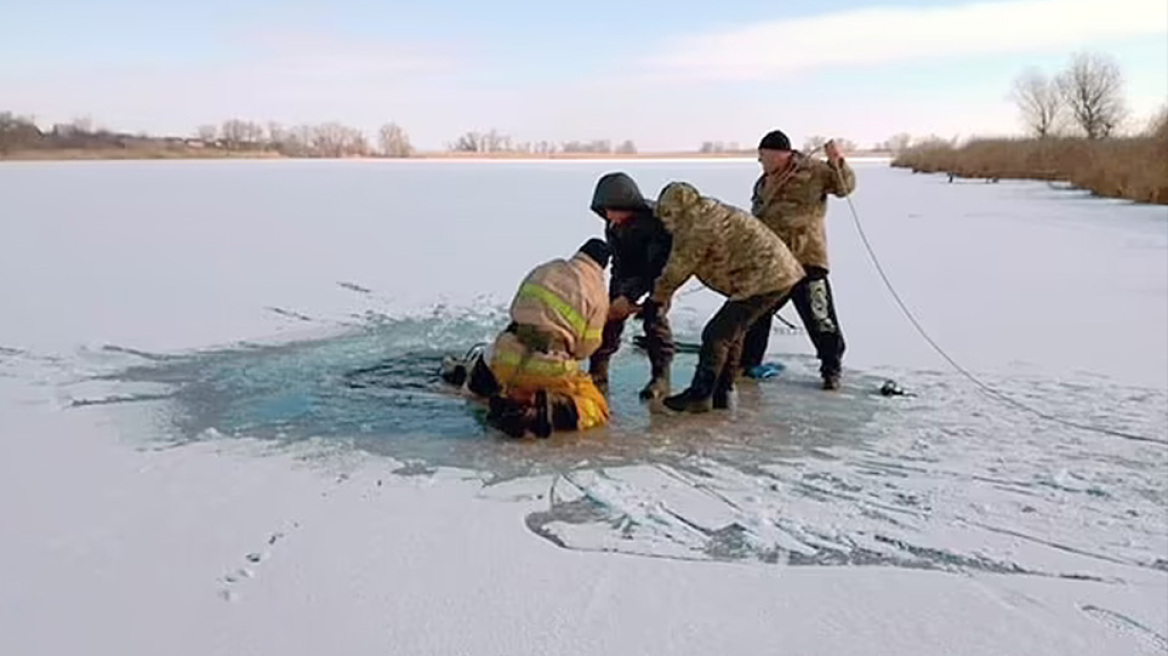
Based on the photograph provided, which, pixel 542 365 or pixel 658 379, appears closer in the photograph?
pixel 542 365

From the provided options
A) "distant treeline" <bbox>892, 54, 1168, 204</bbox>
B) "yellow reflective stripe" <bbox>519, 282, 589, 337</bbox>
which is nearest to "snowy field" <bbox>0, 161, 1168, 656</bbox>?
"yellow reflective stripe" <bbox>519, 282, 589, 337</bbox>

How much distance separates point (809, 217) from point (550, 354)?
157 centimetres

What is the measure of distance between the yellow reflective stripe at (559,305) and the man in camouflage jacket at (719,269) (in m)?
0.43

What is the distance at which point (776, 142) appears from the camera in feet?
16.3

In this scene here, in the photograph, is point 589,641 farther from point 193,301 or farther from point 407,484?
point 193,301

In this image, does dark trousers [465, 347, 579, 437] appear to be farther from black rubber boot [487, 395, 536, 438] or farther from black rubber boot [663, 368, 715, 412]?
black rubber boot [663, 368, 715, 412]

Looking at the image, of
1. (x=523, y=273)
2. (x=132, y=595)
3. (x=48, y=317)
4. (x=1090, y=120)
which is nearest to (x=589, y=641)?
(x=132, y=595)

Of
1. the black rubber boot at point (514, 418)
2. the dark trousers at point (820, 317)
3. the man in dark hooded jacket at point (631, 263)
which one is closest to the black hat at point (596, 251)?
the man in dark hooded jacket at point (631, 263)

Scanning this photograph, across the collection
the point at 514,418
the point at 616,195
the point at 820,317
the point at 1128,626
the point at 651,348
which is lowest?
the point at 1128,626

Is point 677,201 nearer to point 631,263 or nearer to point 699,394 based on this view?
point 631,263

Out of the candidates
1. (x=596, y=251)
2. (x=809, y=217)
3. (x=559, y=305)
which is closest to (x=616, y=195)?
(x=596, y=251)

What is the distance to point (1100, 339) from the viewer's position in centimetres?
623

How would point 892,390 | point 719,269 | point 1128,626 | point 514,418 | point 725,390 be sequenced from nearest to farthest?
point 1128,626, point 514,418, point 719,269, point 725,390, point 892,390

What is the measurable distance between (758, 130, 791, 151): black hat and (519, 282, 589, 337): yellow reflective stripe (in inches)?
53.7
